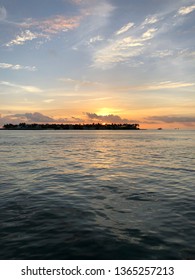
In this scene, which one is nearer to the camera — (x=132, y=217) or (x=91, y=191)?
(x=132, y=217)

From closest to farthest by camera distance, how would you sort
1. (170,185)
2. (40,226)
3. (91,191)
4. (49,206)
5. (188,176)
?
(40,226) → (49,206) → (91,191) → (170,185) → (188,176)

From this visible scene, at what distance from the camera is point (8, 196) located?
17.8 meters

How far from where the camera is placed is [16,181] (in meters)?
23.1

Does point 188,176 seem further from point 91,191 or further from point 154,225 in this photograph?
point 154,225

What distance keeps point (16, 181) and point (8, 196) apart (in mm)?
5398

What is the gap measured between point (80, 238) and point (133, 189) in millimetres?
9661

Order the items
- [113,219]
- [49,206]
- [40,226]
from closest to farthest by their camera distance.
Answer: [40,226], [113,219], [49,206]

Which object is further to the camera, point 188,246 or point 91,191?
point 91,191
